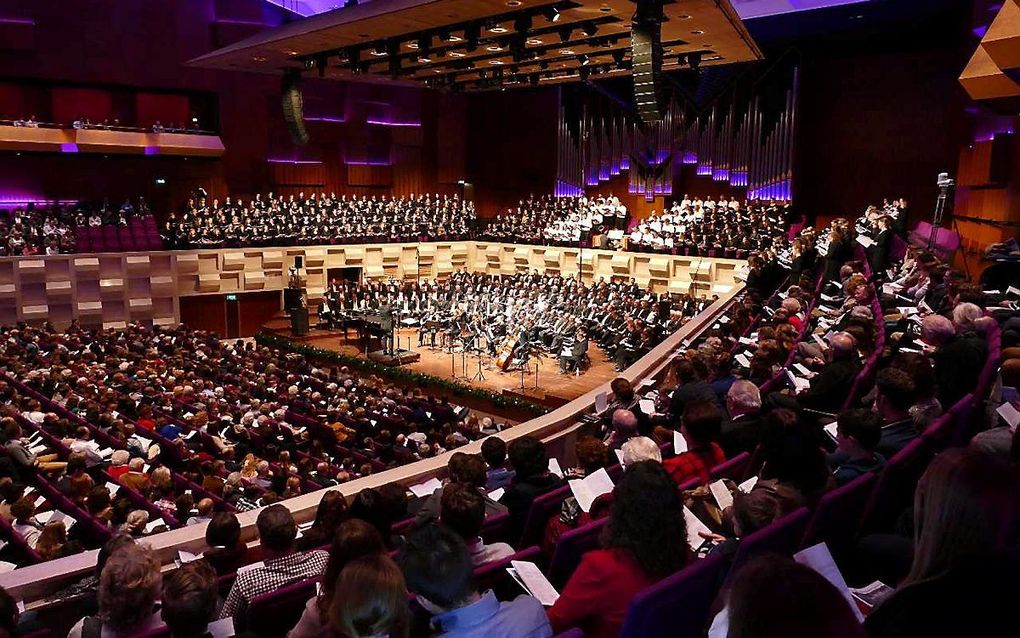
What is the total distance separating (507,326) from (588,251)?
4.67 metres

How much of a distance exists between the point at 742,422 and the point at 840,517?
1.51 meters

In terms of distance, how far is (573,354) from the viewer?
12969 millimetres

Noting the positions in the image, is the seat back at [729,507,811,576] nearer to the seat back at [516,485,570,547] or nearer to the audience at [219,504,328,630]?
the seat back at [516,485,570,547]

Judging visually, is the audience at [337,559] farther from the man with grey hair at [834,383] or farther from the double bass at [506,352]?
the double bass at [506,352]

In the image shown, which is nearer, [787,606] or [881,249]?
[787,606]

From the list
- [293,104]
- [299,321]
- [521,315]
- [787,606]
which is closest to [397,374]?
[521,315]

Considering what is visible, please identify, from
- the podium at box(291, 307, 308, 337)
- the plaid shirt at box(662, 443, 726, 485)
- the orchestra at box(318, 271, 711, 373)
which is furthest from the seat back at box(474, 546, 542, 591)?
the podium at box(291, 307, 308, 337)

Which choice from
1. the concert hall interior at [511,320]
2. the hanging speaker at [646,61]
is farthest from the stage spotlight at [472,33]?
the hanging speaker at [646,61]

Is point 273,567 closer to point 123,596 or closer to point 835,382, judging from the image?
point 123,596

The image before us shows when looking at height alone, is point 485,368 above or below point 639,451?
below

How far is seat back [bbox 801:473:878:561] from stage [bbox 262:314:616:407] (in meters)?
8.52

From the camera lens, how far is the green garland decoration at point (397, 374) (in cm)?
1157

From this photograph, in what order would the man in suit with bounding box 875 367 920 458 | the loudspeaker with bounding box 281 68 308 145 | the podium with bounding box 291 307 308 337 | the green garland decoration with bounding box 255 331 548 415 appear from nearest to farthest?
the man in suit with bounding box 875 367 920 458, the green garland decoration with bounding box 255 331 548 415, the loudspeaker with bounding box 281 68 308 145, the podium with bounding box 291 307 308 337

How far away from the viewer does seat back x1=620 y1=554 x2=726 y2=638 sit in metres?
1.94
